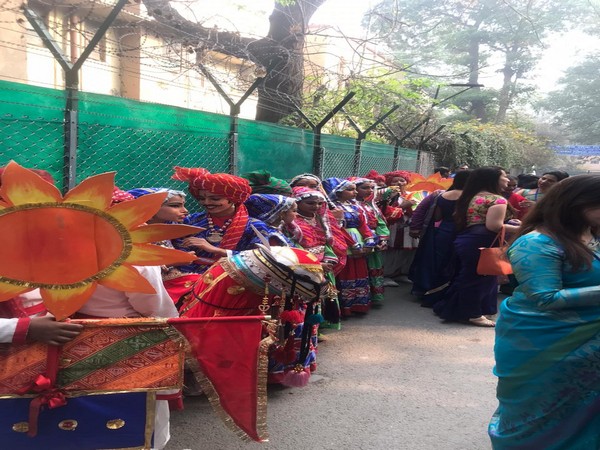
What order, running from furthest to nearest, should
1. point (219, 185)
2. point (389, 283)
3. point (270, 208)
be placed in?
point (389, 283) < point (270, 208) < point (219, 185)

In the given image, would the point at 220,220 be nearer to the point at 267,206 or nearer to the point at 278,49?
the point at 267,206

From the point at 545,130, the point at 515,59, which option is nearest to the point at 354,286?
the point at 515,59

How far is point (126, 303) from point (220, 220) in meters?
1.36

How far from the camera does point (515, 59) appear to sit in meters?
31.3

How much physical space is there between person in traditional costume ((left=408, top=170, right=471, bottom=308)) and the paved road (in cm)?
93

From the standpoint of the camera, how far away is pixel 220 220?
3.18 meters

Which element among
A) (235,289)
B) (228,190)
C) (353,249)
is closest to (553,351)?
(235,289)

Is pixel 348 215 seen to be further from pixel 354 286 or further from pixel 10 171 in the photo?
pixel 10 171

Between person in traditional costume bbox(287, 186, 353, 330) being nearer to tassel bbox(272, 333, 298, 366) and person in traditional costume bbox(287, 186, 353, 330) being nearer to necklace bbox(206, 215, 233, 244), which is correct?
necklace bbox(206, 215, 233, 244)

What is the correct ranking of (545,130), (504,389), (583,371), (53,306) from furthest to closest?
(545,130) → (504,389) → (583,371) → (53,306)

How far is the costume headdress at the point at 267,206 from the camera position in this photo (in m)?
3.50

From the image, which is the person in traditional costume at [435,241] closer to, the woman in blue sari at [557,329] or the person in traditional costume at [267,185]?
the person in traditional costume at [267,185]

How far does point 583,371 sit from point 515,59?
34.1 m

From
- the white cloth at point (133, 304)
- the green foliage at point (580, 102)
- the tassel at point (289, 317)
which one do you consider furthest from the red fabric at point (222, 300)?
the green foliage at point (580, 102)
